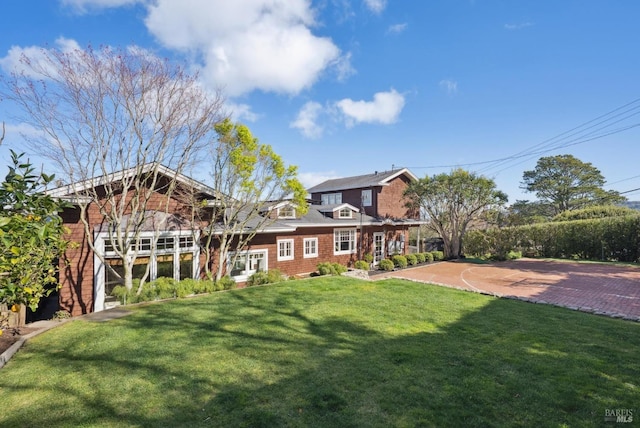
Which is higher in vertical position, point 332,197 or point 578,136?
point 578,136

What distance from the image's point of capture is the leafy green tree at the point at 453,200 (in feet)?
63.9

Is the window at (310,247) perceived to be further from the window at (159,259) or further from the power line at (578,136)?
the power line at (578,136)

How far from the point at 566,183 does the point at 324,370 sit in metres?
44.7

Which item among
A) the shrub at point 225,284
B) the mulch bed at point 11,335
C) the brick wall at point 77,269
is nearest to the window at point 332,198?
the shrub at point 225,284

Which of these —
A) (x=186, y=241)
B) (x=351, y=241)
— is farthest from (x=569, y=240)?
(x=186, y=241)

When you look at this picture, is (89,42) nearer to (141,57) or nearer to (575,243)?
(141,57)

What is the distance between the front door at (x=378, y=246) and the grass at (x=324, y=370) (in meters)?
12.7

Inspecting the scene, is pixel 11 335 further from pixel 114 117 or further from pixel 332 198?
pixel 332 198

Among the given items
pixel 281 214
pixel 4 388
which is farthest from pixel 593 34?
pixel 4 388

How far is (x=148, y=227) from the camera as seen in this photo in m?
10.2

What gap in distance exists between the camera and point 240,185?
1154 centimetres

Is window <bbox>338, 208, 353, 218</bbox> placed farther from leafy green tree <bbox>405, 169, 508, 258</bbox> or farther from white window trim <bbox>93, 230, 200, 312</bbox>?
white window trim <bbox>93, 230, 200, 312</bbox>

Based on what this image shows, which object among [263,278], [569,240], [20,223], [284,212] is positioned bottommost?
[263,278]

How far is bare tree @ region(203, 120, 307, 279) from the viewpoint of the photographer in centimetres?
1099
